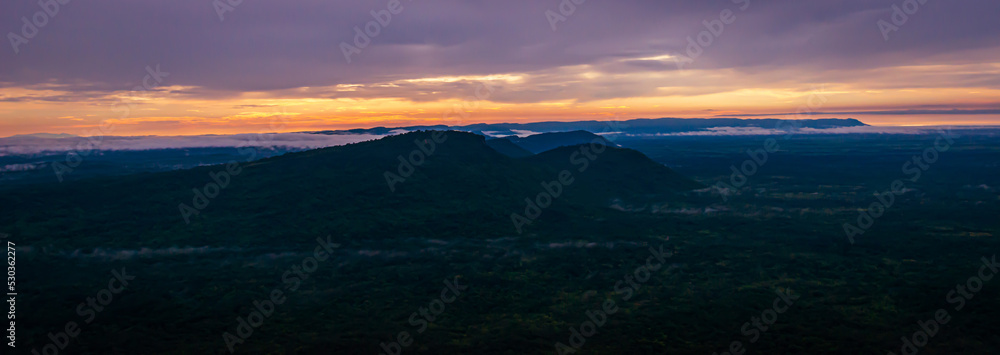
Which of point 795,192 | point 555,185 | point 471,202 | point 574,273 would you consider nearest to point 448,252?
point 574,273

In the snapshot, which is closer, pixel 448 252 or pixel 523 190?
pixel 448 252

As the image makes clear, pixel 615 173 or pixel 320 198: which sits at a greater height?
pixel 615 173

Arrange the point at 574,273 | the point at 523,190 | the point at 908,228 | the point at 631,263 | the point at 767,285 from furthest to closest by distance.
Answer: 1. the point at 523,190
2. the point at 908,228
3. the point at 631,263
4. the point at 574,273
5. the point at 767,285

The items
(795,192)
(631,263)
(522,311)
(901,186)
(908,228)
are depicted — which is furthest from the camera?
(901,186)

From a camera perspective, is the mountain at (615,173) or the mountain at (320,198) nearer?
the mountain at (320,198)

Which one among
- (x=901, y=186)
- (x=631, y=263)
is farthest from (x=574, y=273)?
(x=901, y=186)

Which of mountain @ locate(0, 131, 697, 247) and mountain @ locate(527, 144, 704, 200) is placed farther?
mountain @ locate(527, 144, 704, 200)

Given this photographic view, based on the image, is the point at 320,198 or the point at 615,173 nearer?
the point at 320,198

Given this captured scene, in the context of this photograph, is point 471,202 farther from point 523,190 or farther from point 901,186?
point 901,186
